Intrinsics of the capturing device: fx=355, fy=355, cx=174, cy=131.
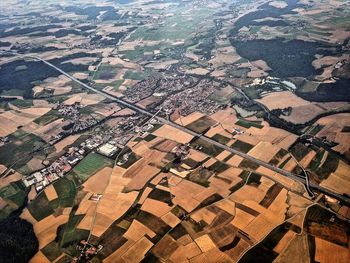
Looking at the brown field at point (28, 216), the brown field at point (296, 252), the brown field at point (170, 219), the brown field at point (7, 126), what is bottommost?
the brown field at point (7, 126)

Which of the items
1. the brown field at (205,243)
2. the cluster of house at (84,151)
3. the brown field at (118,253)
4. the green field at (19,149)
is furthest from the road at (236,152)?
the brown field at (118,253)

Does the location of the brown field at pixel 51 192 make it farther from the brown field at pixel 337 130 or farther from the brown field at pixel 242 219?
the brown field at pixel 337 130

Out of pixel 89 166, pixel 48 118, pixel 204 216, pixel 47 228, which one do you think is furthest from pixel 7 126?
pixel 204 216

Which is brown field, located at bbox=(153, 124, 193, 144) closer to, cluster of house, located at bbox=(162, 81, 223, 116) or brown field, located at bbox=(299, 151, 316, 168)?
cluster of house, located at bbox=(162, 81, 223, 116)

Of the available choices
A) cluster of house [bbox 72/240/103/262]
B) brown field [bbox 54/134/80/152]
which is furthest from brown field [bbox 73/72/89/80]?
cluster of house [bbox 72/240/103/262]

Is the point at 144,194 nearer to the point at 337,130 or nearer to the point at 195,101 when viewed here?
the point at 195,101

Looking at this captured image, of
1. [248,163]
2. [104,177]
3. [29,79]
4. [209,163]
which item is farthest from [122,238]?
[29,79]
